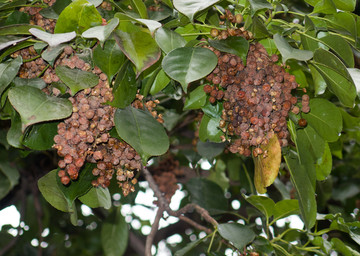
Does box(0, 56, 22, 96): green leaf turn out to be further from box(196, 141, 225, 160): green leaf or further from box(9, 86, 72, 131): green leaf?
box(196, 141, 225, 160): green leaf

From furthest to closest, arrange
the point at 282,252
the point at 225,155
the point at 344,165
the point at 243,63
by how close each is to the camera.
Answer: the point at 344,165, the point at 225,155, the point at 282,252, the point at 243,63

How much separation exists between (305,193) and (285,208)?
46 centimetres

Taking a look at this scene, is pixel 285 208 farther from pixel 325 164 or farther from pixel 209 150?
pixel 209 150

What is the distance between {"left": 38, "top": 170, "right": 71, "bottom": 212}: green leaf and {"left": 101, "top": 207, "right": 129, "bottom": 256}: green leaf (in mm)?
884

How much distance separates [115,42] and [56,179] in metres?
0.37

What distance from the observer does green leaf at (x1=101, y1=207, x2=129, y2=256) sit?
203 cm

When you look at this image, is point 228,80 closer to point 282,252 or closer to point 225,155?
point 282,252

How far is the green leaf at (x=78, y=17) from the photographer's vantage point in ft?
3.27

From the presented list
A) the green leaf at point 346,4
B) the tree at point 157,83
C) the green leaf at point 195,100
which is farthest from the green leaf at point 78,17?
the green leaf at point 346,4

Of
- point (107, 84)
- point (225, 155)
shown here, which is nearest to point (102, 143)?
point (107, 84)

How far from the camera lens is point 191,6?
99 centimetres

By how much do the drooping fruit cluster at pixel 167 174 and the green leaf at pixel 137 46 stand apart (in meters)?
1.25

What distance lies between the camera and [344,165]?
2.87 metres

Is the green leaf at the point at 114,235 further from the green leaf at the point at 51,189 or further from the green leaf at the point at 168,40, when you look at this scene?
the green leaf at the point at 168,40
